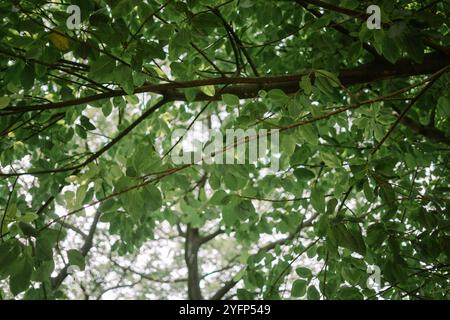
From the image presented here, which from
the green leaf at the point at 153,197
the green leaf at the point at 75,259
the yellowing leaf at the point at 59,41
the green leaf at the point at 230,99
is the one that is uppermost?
the yellowing leaf at the point at 59,41

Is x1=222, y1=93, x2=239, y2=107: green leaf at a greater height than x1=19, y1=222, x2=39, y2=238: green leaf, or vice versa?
x1=222, y1=93, x2=239, y2=107: green leaf

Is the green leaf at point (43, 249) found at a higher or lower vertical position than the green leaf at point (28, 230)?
lower

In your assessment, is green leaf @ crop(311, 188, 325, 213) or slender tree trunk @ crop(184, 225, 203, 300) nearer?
green leaf @ crop(311, 188, 325, 213)

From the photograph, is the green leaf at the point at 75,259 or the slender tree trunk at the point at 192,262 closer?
the green leaf at the point at 75,259

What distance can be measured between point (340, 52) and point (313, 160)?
1345 mm

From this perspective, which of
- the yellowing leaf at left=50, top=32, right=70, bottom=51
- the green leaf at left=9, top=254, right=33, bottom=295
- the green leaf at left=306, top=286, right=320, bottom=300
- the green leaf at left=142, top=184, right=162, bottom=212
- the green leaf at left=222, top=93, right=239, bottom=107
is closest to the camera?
the green leaf at left=9, top=254, right=33, bottom=295

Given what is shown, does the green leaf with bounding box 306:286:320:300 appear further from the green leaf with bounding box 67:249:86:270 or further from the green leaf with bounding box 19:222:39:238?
the green leaf with bounding box 19:222:39:238

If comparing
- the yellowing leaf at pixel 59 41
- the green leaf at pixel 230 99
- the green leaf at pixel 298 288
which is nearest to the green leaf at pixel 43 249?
the yellowing leaf at pixel 59 41

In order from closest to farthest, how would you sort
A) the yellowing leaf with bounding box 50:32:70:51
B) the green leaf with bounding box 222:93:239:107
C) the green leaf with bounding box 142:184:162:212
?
the green leaf with bounding box 142:184:162:212 → the yellowing leaf with bounding box 50:32:70:51 → the green leaf with bounding box 222:93:239:107

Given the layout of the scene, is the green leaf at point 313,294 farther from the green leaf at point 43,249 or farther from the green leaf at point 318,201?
the green leaf at point 43,249

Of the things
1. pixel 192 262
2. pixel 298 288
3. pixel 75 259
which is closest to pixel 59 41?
pixel 75 259

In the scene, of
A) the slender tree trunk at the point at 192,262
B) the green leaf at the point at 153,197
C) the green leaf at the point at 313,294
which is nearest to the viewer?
the green leaf at the point at 153,197

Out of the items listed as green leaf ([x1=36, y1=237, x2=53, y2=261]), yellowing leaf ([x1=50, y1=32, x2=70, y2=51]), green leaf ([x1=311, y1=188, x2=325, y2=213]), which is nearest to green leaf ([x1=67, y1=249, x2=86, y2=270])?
green leaf ([x1=36, y1=237, x2=53, y2=261])
